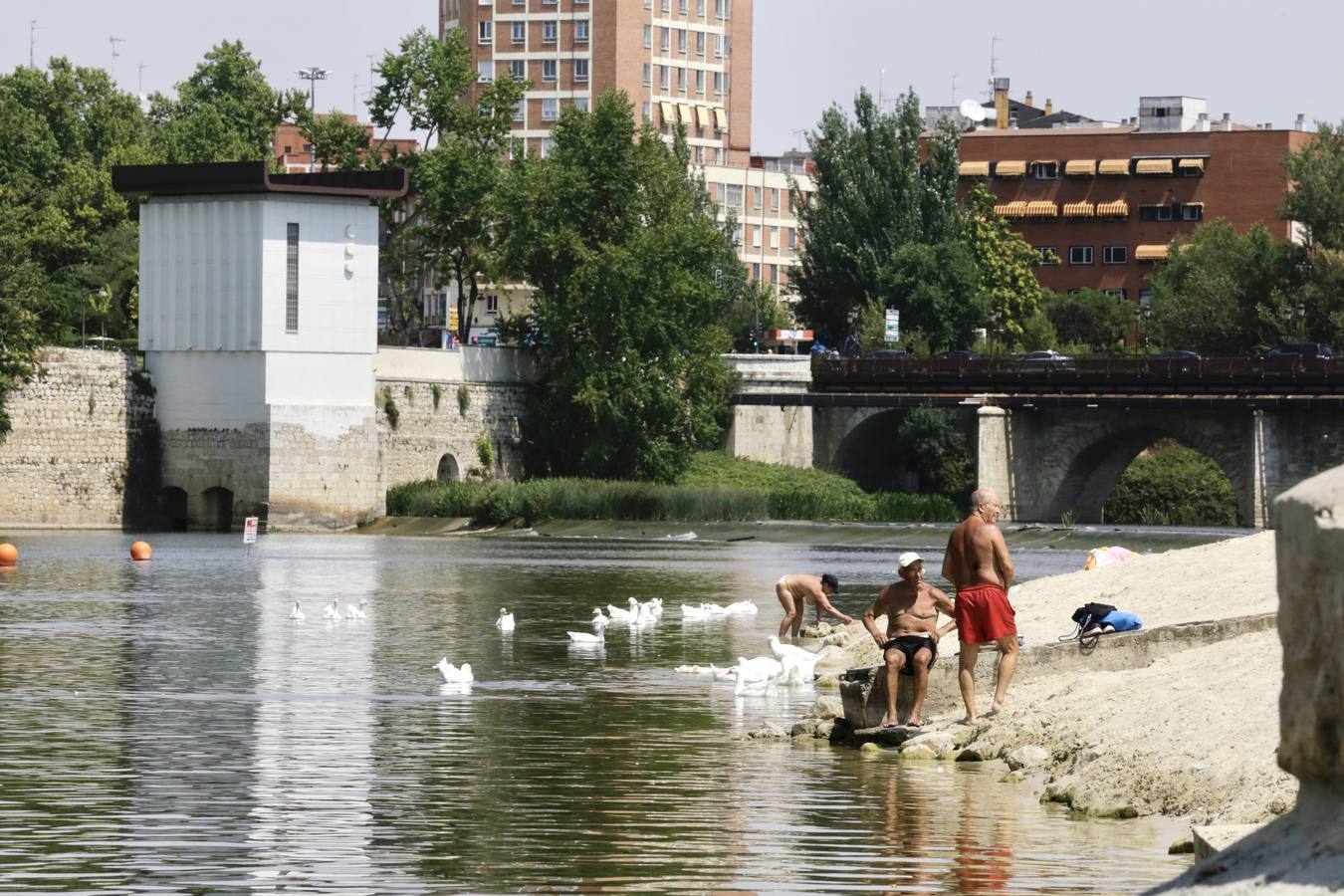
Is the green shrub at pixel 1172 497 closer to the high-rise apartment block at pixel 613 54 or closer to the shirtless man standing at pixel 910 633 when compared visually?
the high-rise apartment block at pixel 613 54

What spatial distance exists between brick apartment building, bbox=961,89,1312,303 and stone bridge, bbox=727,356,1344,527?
39.4 m

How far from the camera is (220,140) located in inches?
3676

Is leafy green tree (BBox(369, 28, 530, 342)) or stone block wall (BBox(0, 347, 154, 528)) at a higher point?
leafy green tree (BBox(369, 28, 530, 342))

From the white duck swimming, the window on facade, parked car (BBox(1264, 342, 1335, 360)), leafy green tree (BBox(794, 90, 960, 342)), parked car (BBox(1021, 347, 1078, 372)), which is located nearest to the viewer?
the white duck swimming

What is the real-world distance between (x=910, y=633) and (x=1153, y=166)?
351ft

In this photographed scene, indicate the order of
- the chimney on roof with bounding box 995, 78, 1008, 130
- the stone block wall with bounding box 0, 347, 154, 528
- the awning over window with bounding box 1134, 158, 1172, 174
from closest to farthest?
the stone block wall with bounding box 0, 347, 154, 528 → the awning over window with bounding box 1134, 158, 1172, 174 → the chimney on roof with bounding box 995, 78, 1008, 130

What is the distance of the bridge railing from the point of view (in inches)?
2980

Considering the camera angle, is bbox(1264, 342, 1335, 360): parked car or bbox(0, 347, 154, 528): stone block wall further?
bbox(1264, 342, 1335, 360): parked car

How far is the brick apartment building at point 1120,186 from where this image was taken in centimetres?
12050

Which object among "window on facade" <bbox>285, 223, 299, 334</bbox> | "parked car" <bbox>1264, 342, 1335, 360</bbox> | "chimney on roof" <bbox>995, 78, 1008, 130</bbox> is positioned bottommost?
"parked car" <bbox>1264, 342, 1335, 360</bbox>

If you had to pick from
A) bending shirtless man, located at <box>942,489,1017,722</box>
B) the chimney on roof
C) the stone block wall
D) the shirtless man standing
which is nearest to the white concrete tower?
the stone block wall

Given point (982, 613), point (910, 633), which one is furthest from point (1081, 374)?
point (982, 613)

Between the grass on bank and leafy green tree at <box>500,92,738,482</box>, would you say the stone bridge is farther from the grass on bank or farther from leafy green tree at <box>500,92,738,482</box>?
leafy green tree at <box>500,92,738,482</box>

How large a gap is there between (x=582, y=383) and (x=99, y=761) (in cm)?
6110
